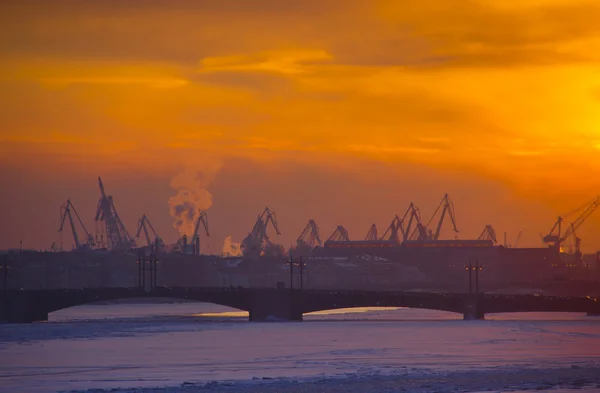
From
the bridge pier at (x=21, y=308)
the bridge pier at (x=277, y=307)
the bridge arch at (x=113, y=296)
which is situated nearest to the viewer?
the bridge pier at (x=21, y=308)

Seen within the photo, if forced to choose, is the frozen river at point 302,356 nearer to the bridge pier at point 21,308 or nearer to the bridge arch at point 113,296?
the bridge pier at point 21,308

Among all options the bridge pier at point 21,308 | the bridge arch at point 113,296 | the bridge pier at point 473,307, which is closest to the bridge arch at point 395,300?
the bridge pier at point 473,307

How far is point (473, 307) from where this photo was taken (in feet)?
475

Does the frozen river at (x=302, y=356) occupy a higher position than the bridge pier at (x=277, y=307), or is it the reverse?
the bridge pier at (x=277, y=307)

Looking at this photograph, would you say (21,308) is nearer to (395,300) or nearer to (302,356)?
(395,300)

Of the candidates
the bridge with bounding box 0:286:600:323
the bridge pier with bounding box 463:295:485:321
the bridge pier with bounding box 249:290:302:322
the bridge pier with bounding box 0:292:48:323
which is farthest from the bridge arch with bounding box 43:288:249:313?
the bridge pier with bounding box 463:295:485:321

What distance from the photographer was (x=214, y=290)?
153 meters

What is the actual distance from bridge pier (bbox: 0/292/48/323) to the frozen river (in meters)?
6.77

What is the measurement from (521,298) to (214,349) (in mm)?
49412

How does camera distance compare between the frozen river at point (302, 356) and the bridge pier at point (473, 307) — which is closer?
the frozen river at point (302, 356)

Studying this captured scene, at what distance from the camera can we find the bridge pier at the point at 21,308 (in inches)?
5763

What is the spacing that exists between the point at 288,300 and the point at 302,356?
55.4m

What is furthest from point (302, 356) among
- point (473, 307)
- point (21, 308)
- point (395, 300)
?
point (21, 308)

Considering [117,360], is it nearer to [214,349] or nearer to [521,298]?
[214,349]
